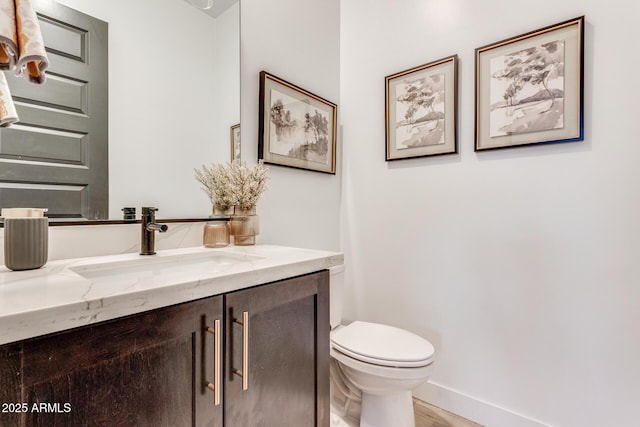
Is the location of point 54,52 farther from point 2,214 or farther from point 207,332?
point 207,332

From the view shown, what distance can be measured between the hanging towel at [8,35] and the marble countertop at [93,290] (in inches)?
19.0

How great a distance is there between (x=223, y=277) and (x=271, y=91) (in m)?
1.09

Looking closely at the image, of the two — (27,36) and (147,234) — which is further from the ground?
(27,36)

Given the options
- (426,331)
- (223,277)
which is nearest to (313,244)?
(426,331)

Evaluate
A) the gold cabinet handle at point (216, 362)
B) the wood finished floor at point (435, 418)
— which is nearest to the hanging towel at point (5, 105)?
the gold cabinet handle at point (216, 362)

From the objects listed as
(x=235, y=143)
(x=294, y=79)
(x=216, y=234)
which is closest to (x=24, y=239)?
(x=216, y=234)

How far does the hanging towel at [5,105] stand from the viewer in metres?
0.75

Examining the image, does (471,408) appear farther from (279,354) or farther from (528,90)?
(528,90)

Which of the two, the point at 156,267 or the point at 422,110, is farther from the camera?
the point at 422,110

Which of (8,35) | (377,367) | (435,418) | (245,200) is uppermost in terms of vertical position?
(8,35)

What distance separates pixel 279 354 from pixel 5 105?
95 centimetres

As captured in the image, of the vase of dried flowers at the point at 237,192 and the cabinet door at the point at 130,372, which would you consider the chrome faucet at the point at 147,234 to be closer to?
the vase of dried flowers at the point at 237,192

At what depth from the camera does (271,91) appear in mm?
1492

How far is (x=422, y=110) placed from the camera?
1741mm
